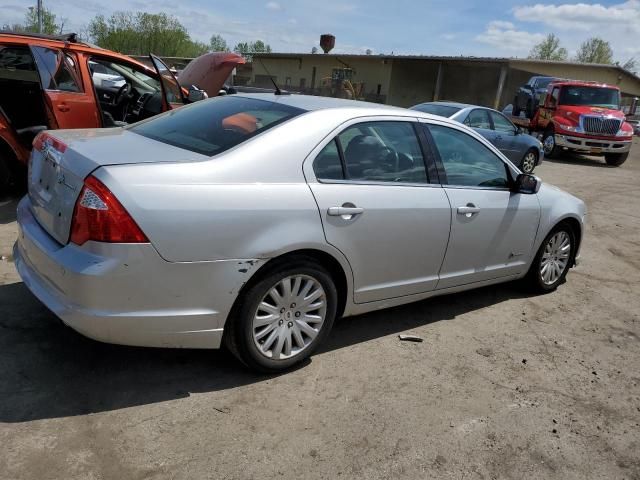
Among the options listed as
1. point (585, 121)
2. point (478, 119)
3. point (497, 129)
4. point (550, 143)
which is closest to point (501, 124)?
point (497, 129)

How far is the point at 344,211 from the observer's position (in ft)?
10.7

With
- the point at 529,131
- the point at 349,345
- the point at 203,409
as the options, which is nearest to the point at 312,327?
the point at 349,345

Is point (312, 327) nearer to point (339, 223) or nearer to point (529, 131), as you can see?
point (339, 223)

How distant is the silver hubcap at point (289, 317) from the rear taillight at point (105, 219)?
0.82 meters

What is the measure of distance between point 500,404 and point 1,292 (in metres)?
3.45

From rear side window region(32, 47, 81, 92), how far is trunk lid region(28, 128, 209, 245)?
2854 mm

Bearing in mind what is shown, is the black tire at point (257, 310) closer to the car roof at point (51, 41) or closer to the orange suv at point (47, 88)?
the orange suv at point (47, 88)

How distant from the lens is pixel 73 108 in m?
5.99

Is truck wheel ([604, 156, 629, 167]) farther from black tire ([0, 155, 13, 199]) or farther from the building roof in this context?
black tire ([0, 155, 13, 199])

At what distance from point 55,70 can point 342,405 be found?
486 cm

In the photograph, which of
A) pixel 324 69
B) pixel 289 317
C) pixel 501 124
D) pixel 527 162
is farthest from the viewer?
pixel 324 69

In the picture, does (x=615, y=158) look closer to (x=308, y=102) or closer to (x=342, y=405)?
(x=308, y=102)

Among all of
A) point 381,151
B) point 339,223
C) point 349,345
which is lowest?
point 349,345

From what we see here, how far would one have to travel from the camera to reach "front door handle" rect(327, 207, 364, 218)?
322cm
